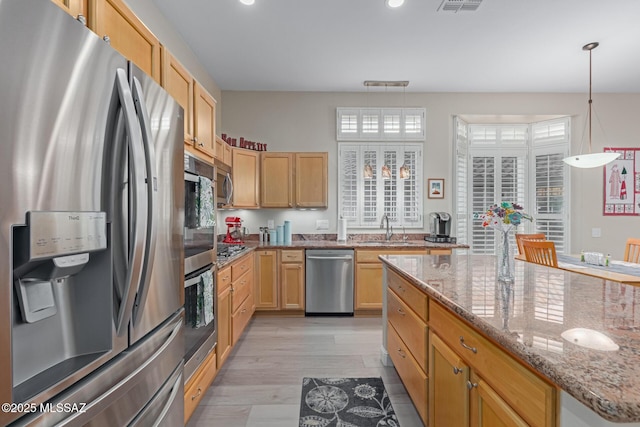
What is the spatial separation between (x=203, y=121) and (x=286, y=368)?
2092mm

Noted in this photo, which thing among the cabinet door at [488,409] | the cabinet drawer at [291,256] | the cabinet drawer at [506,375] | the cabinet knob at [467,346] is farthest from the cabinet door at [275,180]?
the cabinet door at [488,409]

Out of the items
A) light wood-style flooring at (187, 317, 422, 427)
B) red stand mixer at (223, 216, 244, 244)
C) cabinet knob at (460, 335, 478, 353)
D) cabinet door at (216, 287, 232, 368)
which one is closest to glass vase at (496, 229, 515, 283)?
cabinet knob at (460, 335, 478, 353)

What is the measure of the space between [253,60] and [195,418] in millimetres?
3491

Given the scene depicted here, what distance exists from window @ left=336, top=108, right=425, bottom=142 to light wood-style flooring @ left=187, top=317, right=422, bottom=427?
8.38 ft

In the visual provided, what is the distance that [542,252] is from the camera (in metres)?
3.10

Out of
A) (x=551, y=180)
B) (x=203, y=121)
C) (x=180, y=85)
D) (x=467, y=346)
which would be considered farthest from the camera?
(x=551, y=180)

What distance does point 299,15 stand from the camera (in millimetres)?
2752

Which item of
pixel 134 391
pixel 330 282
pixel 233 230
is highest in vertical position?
pixel 233 230

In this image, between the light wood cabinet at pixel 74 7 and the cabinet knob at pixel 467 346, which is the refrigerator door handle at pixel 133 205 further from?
the cabinet knob at pixel 467 346

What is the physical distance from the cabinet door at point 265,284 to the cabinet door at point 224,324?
1.21 m

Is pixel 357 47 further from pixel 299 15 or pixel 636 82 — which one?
pixel 636 82

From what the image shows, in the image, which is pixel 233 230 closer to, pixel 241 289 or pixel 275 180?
pixel 275 180

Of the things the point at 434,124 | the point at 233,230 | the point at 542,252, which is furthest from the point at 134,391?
the point at 434,124

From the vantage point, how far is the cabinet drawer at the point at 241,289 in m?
2.74
